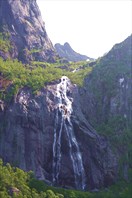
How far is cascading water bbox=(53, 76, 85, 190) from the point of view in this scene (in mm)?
44156

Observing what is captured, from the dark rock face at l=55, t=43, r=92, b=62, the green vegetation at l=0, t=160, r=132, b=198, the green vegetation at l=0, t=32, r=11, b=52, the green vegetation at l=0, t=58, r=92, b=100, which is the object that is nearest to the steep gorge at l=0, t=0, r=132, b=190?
the green vegetation at l=0, t=58, r=92, b=100

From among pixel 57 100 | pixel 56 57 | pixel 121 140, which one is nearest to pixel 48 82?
pixel 57 100

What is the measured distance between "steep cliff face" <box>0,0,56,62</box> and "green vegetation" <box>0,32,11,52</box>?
0.45 meters

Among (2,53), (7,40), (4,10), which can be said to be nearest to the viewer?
(2,53)

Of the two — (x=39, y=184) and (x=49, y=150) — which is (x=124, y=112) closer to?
(x=49, y=150)

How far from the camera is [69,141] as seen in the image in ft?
153

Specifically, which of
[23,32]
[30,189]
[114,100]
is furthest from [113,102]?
[23,32]

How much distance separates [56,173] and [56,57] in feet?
143

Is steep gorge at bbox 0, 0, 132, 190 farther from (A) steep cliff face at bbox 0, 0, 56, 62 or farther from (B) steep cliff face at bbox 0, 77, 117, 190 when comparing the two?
(A) steep cliff face at bbox 0, 0, 56, 62

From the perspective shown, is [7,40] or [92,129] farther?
[7,40]

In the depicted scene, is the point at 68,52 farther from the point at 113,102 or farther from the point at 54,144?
the point at 54,144

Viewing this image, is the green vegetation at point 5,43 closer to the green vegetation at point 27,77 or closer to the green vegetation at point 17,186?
the green vegetation at point 27,77

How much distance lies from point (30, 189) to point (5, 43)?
40.7m

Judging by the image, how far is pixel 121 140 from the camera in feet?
163
